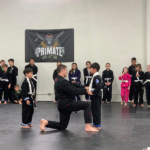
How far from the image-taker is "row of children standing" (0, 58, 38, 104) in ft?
33.4

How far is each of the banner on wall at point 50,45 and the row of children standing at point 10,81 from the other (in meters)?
0.56

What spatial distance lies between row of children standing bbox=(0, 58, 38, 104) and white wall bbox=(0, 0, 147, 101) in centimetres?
41

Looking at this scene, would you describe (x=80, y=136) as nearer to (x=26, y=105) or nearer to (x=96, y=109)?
(x=96, y=109)

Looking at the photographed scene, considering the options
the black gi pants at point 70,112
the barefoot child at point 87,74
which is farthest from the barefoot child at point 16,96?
the black gi pants at point 70,112

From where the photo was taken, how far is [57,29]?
10695mm

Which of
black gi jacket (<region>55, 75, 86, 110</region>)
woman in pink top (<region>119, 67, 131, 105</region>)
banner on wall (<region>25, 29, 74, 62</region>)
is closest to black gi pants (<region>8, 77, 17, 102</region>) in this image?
banner on wall (<region>25, 29, 74, 62</region>)

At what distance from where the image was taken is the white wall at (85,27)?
10297 millimetres

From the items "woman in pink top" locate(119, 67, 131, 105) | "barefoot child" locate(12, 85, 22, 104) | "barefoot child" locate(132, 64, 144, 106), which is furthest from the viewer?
"barefoot child" locate(12, 85, 22, 104)

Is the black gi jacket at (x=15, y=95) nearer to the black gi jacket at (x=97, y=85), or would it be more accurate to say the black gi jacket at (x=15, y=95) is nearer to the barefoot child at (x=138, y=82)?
the barefoot child at (x=138, y=82)

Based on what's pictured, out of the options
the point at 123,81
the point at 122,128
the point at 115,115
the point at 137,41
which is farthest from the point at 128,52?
the point at 122,128

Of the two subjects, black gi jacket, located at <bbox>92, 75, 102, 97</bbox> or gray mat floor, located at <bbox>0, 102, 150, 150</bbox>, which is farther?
black gi jacket, located at <bbox>92, 75, 102, 97</bbox>

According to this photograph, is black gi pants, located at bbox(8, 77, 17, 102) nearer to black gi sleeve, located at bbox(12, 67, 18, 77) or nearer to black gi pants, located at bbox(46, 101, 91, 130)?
black gi sleeve, located at bbox(12, 67, 18, 77)

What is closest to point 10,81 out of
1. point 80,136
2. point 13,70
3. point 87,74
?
point 13,70

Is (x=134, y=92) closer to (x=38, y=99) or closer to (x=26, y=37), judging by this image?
(x=38, y=99)
